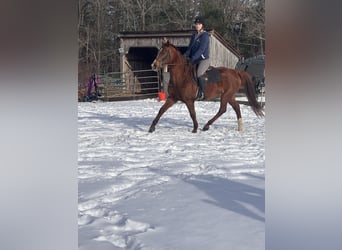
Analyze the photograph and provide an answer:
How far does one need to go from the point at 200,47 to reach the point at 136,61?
50.4 feet

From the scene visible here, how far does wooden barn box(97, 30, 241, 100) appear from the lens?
20.4 metres

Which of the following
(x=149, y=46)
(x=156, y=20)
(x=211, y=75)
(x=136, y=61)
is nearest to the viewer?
(x=211, y=75)

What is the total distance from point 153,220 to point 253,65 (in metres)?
16.5

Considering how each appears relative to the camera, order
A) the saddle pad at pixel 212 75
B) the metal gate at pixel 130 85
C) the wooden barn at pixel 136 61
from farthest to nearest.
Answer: the wooden barn at pixel 136 61
the metal gate at pixel 130 85
the saddle pad at pixel 212 75

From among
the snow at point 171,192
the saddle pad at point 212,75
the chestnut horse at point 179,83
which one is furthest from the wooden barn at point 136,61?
the snow at point 171,192

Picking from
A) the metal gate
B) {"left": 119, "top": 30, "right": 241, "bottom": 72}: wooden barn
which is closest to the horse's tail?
the metal gate

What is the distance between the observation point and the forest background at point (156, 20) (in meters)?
28.0

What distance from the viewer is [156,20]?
30703 millimetres

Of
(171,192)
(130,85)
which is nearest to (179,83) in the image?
(171,192)

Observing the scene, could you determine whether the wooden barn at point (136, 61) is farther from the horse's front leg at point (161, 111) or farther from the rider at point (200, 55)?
the horse's front leg at point (161, 111)

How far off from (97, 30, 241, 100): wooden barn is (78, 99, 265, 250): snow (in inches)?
515

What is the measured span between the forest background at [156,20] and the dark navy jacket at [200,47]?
1958cm

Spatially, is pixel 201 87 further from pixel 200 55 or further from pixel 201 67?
pixel 200 55

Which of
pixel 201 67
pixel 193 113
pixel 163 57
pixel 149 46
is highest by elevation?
pixel 149 46
